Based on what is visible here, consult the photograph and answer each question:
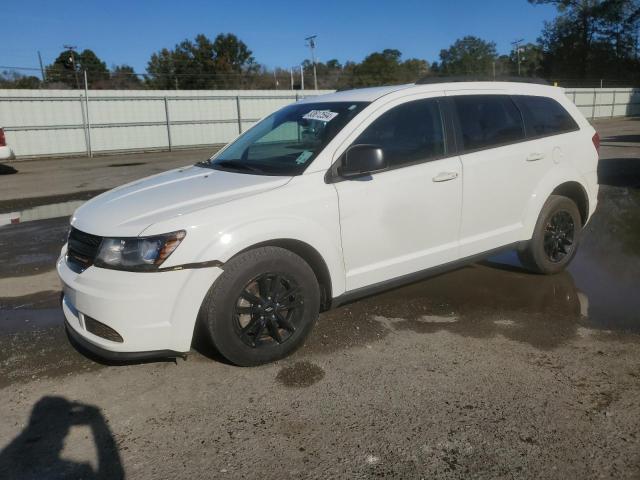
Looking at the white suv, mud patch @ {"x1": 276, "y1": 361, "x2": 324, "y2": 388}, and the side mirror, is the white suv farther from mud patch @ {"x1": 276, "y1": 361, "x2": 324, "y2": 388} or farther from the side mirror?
mud patch @ {"x1": 276, "y1": 361, "x2": 324, "y2": 388}

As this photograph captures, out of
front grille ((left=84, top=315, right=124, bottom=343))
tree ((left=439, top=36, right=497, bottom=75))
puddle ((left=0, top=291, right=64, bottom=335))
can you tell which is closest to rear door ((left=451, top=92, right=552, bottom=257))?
front grille ((left=84, top=315, right=124, bottom=343))

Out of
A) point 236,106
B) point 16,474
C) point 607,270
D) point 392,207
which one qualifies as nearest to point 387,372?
point 392,207

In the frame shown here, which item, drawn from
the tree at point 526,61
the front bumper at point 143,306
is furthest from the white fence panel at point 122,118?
the tree at point 526,61

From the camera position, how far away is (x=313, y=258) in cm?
353

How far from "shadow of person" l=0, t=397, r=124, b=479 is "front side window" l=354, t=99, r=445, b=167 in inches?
95.2

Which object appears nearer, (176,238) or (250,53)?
(176,238)

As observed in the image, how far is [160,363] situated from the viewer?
3.59 meters

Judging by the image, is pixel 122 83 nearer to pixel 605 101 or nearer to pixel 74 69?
pixel 74 69

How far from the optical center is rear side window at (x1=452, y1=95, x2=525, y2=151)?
427 cm

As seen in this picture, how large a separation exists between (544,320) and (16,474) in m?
3.61

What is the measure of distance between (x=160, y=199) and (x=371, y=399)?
1.81 m

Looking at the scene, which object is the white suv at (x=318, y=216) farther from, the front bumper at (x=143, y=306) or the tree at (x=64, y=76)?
the tree at (x=64, y=76)

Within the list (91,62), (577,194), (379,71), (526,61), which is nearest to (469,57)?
(526,61)

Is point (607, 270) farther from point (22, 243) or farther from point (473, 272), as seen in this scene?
point (22, 243)
